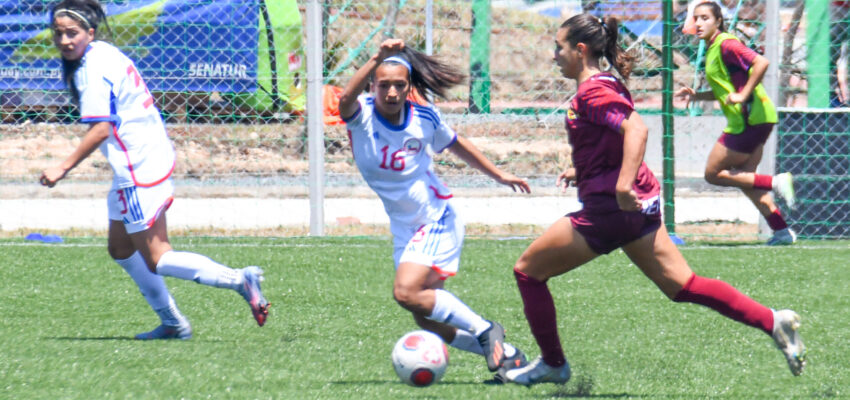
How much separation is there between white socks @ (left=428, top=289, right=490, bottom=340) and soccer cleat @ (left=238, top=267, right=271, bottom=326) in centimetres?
97

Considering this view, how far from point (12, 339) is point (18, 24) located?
6.01 m

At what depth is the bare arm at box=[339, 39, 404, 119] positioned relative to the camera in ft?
15.2

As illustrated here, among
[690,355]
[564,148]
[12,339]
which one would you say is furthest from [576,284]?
[564,148]

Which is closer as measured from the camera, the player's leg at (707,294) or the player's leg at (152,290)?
the player's leg at (707,294)

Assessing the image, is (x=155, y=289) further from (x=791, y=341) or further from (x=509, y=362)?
(x=791, y=341)

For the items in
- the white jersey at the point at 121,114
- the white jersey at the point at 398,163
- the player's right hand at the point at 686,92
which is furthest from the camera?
the player's right hand at the point at 686,92

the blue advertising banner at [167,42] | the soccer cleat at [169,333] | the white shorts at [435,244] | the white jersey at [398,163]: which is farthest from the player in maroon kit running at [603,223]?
the blue advertising banner at [167,42]

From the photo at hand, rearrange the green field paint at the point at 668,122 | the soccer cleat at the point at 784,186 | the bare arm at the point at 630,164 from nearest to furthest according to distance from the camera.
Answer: the bare arm at the point at 630,164, the soccer cleat at the point at 784,186, the green field paint at the point at 668,122

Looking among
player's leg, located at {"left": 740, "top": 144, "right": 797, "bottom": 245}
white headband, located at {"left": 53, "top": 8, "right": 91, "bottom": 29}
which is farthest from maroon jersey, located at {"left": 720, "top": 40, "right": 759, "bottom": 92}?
white headband, located at {"left": 53, "top": 8, "right": 91, "bottom": 29}

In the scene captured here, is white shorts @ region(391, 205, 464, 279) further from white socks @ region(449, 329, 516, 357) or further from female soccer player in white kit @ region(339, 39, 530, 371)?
white socks @ region(449, 329, 516, 357)

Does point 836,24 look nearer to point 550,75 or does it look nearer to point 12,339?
point 550,75

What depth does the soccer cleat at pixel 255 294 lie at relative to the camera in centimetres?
534

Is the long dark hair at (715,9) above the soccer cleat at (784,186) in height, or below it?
above

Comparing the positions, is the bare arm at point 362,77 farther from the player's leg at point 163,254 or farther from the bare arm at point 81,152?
the bare arm at point 81,152
